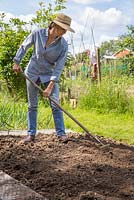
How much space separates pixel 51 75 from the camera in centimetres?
615

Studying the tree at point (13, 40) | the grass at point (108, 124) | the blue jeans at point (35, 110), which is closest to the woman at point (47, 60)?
the blue jeans at point (35, 110)

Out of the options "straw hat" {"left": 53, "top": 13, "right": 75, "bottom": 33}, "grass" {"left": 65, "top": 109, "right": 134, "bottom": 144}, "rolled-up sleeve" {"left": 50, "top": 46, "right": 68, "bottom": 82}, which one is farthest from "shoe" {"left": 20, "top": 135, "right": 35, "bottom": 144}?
Result: "grass" {"left": 65, "top": 109, "right": 134, "bottom": 144}

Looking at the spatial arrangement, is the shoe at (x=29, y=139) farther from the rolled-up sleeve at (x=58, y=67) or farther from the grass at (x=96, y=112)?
the grass at (x=96, y=112)

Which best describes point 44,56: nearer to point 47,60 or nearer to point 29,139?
point 47,60

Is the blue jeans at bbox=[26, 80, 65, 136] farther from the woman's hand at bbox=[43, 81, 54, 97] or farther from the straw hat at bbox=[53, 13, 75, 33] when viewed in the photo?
the straw hat at bbox=[53, 13, 75, 33]

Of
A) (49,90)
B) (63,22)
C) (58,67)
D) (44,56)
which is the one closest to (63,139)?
(49,90)

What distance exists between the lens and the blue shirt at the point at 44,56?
5.89 meters

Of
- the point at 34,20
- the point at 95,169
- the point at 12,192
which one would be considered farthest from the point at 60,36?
the point at 34,20

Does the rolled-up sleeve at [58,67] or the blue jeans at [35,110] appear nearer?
the rolled-up sleeve at [58,67]

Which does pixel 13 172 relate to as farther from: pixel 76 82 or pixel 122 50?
pixel 122 50

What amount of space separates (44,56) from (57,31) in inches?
16.3

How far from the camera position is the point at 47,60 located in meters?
6.07

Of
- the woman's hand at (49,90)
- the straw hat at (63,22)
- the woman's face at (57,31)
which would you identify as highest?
the straw hat at (63,22)

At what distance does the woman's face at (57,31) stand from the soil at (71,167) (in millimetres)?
1379
